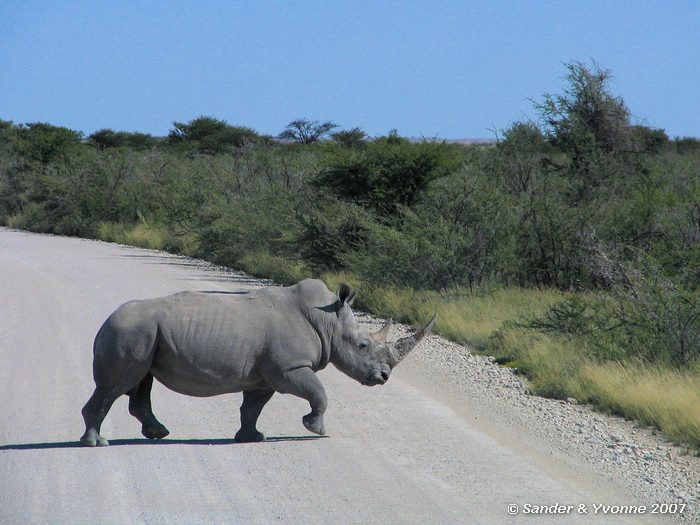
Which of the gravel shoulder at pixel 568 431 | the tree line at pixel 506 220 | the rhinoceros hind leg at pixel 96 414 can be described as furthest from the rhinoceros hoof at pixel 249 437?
the tree line at pixel 506 220

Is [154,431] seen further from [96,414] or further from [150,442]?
[96,414]

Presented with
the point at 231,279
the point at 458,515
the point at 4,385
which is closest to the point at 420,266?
the point at 231,279

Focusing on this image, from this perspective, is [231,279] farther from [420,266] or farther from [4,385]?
[4,385]

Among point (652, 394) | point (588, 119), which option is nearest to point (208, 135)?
point (588, 119)

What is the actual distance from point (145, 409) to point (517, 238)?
38.2ft

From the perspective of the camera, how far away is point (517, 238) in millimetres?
19422

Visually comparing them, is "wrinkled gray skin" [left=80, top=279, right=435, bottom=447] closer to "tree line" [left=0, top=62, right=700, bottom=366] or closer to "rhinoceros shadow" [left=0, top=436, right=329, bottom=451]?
"rhinoceros shadow" [left=0, top=436, right=329, bottom=451]

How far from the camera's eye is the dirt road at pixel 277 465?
22.5ft

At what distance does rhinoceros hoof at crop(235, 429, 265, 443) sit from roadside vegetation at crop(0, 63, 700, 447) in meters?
3.56

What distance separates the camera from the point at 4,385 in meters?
11.3

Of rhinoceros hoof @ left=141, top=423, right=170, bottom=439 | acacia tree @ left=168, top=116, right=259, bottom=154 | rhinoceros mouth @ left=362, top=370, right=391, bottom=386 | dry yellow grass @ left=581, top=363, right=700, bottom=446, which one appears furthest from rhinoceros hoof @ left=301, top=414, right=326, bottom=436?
acacia tree @ left=168, top=116, right=259, bottom=154

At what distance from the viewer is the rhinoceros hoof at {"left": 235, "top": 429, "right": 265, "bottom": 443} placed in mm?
8820

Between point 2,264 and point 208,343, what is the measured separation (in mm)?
19354

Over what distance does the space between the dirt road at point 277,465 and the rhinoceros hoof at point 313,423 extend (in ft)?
0.37
